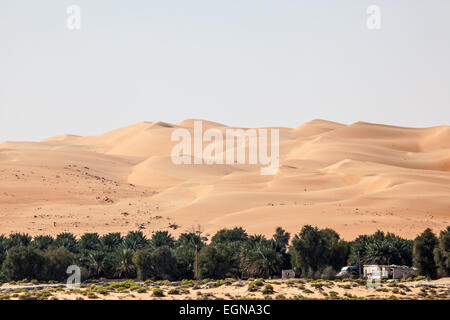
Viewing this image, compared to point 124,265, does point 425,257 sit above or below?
above

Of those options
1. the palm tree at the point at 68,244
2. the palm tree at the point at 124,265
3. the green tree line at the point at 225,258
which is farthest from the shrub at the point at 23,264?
the palm tree at the point at 68,244

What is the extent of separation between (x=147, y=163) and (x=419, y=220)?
231 feet

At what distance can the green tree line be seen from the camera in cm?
5384

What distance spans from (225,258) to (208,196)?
48.7m

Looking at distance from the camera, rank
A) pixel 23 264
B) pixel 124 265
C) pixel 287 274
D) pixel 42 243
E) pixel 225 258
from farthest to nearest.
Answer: pixel 42 243 → pixel 124 265 → pixel 287 274 → pixel 225 258 → pixel 23 264

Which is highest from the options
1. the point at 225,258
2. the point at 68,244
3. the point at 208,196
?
the point at 208,196

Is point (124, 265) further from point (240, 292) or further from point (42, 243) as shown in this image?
point (240, 292)

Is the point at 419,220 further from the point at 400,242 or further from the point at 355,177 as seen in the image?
the point at 355,177

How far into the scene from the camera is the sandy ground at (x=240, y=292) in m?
41.6

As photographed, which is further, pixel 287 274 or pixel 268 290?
pixel 287 274

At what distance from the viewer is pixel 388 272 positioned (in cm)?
5422

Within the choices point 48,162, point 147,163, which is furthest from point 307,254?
point 147,163

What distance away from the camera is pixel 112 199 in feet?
348

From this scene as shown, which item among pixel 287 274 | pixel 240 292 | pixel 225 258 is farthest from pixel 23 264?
pixel 287 274
